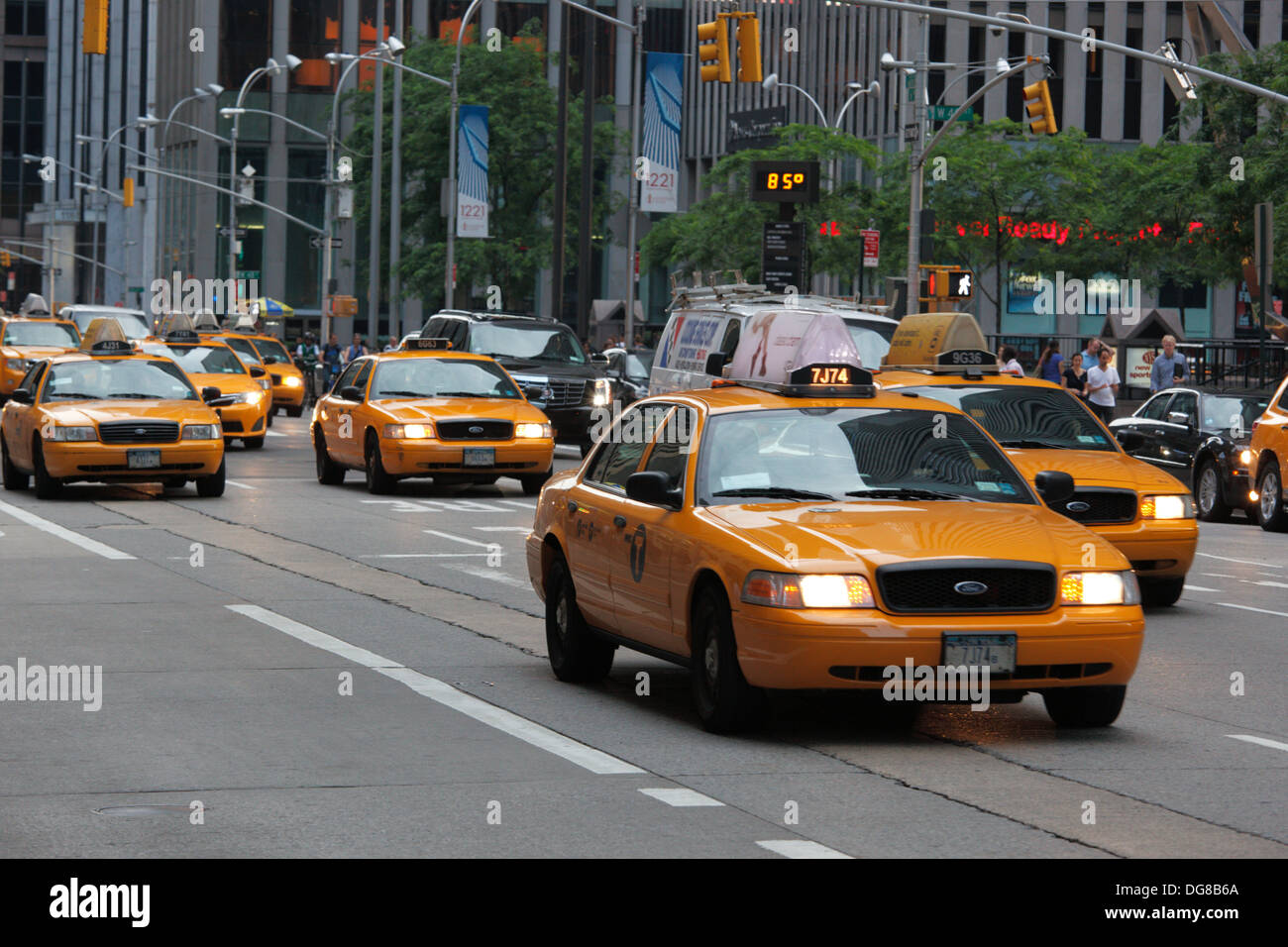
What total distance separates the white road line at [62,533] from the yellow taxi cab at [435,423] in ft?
13.8

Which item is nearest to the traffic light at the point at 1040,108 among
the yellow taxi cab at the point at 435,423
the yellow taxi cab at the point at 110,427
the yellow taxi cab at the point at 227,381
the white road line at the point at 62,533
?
the yellow taxi cab at the point at 435,423

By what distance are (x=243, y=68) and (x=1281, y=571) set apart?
79628mm

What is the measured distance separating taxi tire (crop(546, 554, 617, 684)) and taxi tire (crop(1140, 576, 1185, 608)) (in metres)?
5.45

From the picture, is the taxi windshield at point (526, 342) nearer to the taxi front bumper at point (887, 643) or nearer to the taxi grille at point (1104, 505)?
the taxi grille at point (1104, 505)

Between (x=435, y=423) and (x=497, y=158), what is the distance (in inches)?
1474

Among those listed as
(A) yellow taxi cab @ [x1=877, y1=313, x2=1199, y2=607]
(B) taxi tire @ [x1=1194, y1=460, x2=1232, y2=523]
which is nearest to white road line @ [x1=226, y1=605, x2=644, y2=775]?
(A) yellow taxi cab @ [x1=877, y1=313, x2=1199, y2=607]

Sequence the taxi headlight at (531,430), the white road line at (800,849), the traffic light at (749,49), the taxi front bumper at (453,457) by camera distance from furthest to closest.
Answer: the traffic light at (749,49)
the taxi headlight at (531,430)
the taxi front bumper at (453,457)
the white road line at (800,849)

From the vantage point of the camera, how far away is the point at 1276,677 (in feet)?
40.2

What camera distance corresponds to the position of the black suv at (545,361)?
32.4m

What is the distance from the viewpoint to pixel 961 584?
31.1 ft

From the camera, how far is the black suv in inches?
1275
